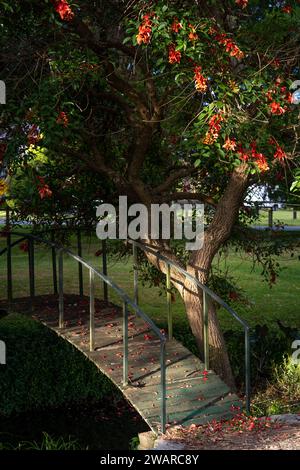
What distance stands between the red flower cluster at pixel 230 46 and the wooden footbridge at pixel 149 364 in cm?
265

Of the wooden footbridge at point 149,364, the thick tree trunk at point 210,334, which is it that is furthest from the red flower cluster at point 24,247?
the thick tree trunk at point 210,334

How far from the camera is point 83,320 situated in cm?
1030

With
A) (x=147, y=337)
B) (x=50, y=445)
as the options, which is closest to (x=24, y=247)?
(x=147, y=337)

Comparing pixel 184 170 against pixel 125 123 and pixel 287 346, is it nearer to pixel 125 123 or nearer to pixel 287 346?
pixel 125 123

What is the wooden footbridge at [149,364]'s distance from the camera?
7887 millimetres

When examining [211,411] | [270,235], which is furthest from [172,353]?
[270,235]

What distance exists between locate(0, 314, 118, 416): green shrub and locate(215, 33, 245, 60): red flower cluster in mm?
7115

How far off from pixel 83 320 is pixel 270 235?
372 cm
